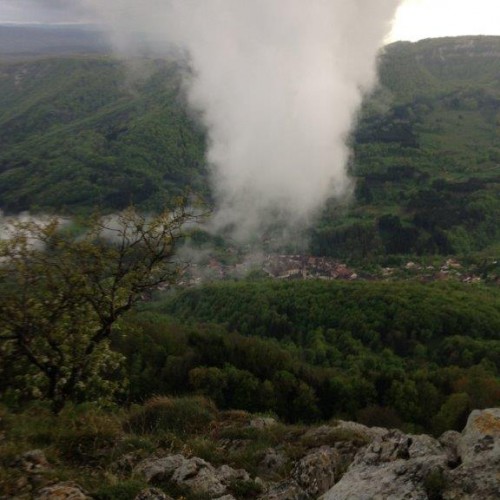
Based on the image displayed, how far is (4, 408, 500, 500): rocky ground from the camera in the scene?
8242 millimetres

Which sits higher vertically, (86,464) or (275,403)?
(275,403)

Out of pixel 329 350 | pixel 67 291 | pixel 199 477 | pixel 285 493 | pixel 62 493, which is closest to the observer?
pixel 62 493

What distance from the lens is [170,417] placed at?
15.7 meters

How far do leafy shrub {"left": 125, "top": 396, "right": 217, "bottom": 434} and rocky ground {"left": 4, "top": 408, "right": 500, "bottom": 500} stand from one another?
7.80ft

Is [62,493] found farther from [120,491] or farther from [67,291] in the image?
[67,291]

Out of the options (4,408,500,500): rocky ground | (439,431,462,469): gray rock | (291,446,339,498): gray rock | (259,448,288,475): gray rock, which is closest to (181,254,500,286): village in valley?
(259,448,288,475): gray rock

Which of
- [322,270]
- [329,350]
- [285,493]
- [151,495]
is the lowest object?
[151,495]

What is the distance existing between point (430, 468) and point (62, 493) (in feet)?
24.7

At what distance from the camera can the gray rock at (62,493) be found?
A: 8742 mm

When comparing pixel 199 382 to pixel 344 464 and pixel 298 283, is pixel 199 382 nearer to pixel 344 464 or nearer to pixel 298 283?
pixel 344 464

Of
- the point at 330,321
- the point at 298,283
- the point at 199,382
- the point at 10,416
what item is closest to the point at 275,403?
the point at 199,382

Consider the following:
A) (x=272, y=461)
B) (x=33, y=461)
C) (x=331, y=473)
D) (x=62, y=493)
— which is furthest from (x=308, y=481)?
(x=33, y=461)

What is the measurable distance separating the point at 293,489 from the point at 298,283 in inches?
4210

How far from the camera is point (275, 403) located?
3981cm
